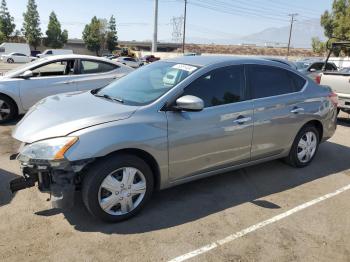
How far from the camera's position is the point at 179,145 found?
379cm

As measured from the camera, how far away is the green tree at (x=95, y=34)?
253ft

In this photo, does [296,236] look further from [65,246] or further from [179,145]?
[65,246]

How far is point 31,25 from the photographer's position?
7012 cm

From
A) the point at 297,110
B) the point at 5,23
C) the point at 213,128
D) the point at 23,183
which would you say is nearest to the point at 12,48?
the point at 5,23

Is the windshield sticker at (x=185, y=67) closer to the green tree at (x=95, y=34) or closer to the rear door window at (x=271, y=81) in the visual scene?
the rear door window at (x=271, y=81)

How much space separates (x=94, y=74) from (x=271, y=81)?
4494mm

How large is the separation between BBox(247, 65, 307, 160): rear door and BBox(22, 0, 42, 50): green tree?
7389 centimetres

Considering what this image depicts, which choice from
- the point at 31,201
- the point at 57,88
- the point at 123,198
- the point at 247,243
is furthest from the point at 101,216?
the point at 57,88

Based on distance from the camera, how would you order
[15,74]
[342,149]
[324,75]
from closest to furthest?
[342,149] → [15,74] → [324,75]

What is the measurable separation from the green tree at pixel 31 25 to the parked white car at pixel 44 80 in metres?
69.6

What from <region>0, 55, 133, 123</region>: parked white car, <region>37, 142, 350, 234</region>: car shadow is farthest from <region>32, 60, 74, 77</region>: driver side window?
<region>37, 142, 350, 234</region>: car shadow

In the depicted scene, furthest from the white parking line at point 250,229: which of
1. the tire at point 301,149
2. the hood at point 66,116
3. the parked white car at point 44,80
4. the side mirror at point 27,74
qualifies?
the side mirror at point 27,74

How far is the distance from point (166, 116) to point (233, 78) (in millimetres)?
1162

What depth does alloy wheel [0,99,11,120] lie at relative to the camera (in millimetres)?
7332
